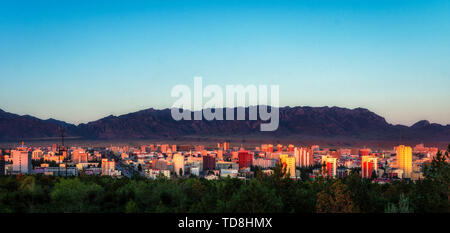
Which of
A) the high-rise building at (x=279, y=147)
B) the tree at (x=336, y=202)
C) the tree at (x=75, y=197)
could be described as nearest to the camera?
the tree at (x=336, y=202)

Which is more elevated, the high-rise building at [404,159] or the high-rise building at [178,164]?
the high-rise building at [404,159]

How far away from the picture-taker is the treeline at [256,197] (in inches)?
329

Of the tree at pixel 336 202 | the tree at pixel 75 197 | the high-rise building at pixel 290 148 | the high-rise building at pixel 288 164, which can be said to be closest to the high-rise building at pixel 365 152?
the high-rise building at pixel 290 148

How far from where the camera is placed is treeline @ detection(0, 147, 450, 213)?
8.37 metres

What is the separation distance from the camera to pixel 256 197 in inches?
328

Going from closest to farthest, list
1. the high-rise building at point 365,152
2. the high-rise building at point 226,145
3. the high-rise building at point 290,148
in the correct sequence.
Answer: the high-rise building at point 365,152
the high-rise building at point 290,148
the high-rise building at point 226,145

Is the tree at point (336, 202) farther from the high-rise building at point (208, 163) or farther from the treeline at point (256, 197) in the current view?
the high-rise building at point (208, 163)

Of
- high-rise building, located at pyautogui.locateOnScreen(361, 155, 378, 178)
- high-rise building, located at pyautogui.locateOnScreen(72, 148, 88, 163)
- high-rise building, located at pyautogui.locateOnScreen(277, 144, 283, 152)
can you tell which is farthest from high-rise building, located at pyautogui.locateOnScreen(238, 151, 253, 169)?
high-rise building, located at pyautogui.locateOnScreen(72, 148, 88, 163)
